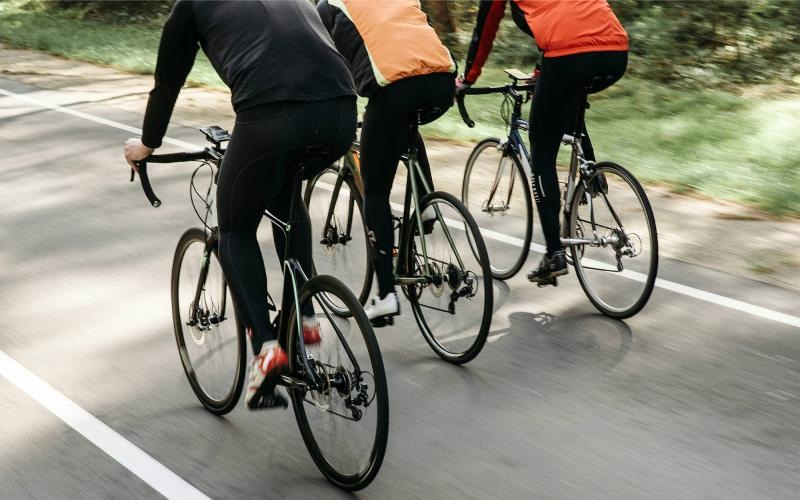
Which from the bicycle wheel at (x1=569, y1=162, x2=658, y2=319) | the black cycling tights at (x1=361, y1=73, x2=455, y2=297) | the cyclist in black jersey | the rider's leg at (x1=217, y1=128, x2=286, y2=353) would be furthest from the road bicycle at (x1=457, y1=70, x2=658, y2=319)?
the rider's leg at (x1=217, y1=128, x2=286, y2=353)

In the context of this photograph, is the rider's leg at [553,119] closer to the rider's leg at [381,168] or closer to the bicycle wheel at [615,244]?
the bicycle wheel at [615,244]

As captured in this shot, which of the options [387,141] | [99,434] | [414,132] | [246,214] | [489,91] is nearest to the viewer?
[246,214]

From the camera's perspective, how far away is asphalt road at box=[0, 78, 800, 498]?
4.06 m

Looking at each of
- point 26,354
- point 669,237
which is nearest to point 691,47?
point 669,237

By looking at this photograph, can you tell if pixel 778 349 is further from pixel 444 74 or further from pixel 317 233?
pixel 317 233

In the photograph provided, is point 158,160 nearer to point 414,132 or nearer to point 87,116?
point 414,132

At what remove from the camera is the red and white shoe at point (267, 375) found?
155 inches

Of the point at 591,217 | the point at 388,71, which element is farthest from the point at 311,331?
the point at 591,217

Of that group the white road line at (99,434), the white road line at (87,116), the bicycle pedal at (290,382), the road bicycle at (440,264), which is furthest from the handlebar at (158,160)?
the white road line at (87,116)

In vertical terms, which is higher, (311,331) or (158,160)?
(158,160)

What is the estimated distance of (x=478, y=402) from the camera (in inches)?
187

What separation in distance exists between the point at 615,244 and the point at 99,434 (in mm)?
3088

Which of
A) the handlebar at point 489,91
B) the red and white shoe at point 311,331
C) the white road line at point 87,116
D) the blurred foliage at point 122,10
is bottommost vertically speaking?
the blurred foliage at point 122,10

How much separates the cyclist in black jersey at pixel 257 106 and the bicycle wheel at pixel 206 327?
451 millimetres
